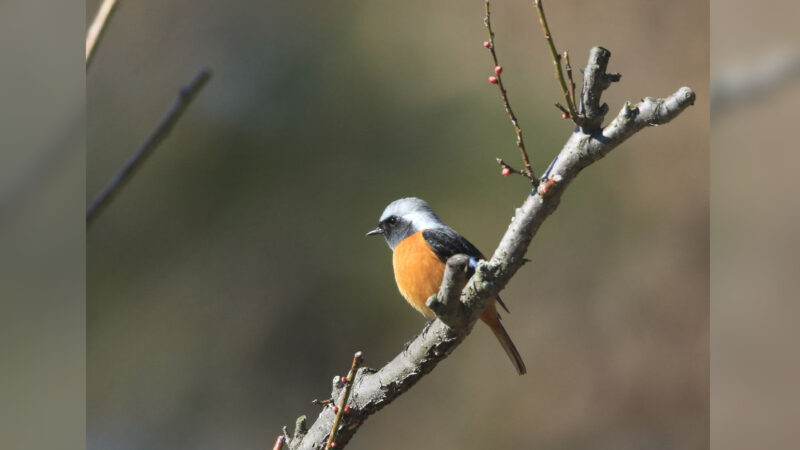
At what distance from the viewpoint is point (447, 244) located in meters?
2.05

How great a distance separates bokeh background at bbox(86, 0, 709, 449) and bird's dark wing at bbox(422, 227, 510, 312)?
0.05 m

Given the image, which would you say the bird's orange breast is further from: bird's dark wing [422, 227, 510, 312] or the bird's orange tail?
the bird's orange tail

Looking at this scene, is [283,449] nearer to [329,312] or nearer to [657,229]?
[329,312]

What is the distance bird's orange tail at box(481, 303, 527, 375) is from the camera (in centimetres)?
205

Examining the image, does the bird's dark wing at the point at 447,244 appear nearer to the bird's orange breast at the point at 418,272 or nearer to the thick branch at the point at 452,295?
the bird's orange breast at the point at 418,272

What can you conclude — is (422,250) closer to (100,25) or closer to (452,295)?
(452,295)

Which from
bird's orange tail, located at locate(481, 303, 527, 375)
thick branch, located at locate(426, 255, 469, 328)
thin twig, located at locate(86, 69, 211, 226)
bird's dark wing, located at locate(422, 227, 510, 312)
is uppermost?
bird's dark wing, located at locate(422, 227, 510, 312)
